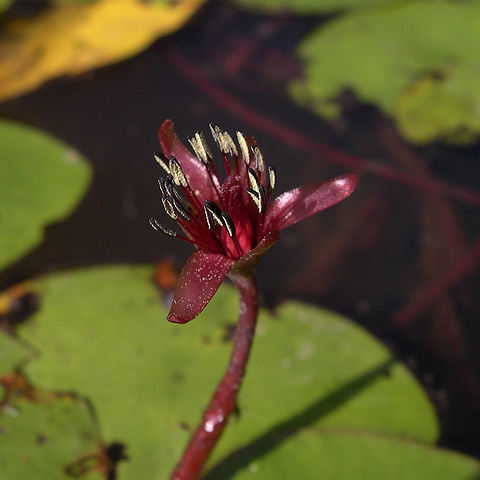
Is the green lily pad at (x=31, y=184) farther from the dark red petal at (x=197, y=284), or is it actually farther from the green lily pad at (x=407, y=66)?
the dark red petal at (x=197, y=284)

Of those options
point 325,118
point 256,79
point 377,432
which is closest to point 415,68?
point 325,118

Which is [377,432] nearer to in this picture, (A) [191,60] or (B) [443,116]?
(B) [443,116]

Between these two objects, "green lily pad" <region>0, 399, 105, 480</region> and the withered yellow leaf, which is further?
the withered yellow leaf

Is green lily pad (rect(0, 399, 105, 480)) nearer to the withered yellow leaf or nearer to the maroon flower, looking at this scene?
the maroon flower

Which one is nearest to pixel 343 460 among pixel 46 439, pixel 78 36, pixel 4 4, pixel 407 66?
pixel 46 439

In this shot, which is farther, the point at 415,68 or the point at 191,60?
the point at 191,60

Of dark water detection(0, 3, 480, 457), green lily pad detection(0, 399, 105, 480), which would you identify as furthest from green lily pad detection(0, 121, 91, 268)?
green lily pad detection(0, 399, 105, 480)
